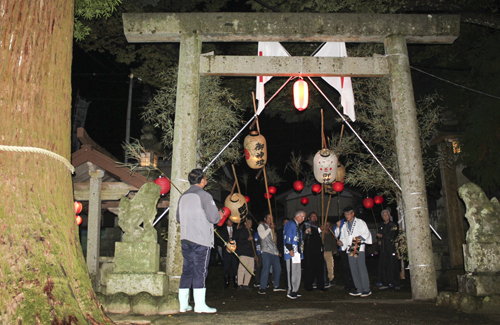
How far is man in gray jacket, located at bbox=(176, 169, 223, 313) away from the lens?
496cm

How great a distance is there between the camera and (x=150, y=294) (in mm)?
5137

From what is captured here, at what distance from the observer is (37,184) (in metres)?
3.17

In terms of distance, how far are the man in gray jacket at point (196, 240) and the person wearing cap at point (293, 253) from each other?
3.00 metres

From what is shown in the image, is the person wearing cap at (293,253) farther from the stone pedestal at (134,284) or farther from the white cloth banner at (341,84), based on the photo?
the stone pedestal at (134,284)

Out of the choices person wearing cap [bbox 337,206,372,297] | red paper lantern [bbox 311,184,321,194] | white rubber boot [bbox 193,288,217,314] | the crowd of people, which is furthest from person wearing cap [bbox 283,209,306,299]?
red paper lantern [bbox 311,184,321,194]

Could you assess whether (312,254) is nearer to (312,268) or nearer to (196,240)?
(312,268)

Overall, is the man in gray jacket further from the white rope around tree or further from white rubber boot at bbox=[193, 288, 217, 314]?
the white rope around tree

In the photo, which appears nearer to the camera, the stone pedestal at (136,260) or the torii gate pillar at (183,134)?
the stone pedestal at (136,260)

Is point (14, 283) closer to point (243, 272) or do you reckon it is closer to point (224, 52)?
point (243, 272)

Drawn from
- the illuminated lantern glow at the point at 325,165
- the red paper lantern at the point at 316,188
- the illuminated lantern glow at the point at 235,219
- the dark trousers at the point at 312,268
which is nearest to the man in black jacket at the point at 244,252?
the illuminated lantern glow at the point at 235,219

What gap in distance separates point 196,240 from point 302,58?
155 inches

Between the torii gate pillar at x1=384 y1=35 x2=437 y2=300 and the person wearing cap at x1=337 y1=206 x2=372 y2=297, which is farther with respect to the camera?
the person wearing cap at x1=337 y1=206 x2=372 y2=297

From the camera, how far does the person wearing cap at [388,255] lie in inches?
370

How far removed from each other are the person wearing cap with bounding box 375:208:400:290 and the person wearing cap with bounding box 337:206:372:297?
175 centimetres
